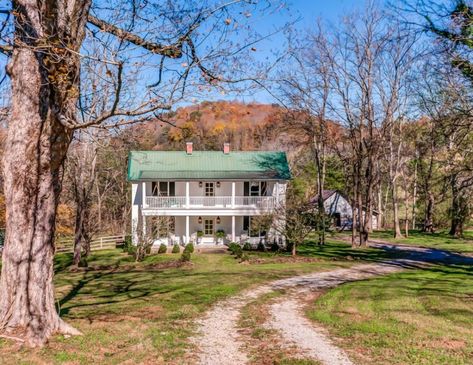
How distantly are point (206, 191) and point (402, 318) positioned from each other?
75.8ft

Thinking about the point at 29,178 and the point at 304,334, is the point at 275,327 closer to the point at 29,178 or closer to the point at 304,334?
the point at 304,334

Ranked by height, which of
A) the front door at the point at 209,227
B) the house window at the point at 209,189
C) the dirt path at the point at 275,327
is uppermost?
the house window at the point at 209,189

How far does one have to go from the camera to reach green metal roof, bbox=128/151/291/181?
31.0 metres

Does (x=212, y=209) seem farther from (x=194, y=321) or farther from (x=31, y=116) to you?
(x=31, y=116)

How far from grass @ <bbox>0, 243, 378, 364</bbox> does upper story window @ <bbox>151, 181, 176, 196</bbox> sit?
601 centimetres

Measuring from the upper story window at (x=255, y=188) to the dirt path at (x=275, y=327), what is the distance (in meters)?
15.0

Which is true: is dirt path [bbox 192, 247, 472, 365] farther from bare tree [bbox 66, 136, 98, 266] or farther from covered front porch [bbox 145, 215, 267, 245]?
covered front porch [bbox 145, 215, 267, 245]

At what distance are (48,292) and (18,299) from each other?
0.48m

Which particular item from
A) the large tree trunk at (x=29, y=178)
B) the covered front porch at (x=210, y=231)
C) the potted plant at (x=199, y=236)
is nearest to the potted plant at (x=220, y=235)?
the covered front porch at (x=210, y=231)

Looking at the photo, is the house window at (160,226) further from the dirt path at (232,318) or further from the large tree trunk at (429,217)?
the large tree trunk at (429,217)

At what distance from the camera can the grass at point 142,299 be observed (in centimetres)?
699

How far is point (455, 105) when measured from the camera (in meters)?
16.7

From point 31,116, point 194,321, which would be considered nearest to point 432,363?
point 194,321

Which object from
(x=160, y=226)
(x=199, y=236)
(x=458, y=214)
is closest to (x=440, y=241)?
(x=458, y=214)
